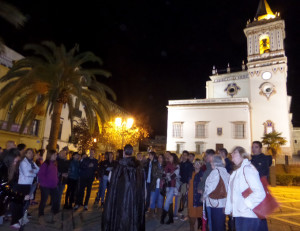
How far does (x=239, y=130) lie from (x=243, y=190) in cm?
3040

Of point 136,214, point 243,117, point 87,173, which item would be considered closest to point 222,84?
point 243,117

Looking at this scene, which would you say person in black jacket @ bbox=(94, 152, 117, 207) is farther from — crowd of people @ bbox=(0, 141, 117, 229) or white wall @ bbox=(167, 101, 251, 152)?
white wall @ bbox=(167, 101, 251, 152)

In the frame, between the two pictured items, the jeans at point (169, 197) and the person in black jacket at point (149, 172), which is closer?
the jeans at point (169, 197)

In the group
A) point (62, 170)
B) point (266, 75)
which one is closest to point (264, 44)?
point (266, 75)

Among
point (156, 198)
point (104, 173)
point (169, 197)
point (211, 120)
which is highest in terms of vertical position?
point (211, 120)

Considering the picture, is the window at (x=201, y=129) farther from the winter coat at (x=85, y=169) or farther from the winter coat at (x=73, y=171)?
the winter coat at (x=73, y=171)

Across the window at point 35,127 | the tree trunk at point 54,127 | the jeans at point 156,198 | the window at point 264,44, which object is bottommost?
the jeans at point 156,198

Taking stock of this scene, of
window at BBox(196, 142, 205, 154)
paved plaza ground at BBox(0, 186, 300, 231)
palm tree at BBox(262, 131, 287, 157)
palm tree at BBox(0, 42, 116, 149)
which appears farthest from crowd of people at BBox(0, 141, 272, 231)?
window at BBox(196, 142, 205, 154)

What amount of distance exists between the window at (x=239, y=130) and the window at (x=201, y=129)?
4091mm

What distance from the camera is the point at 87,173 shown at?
26.5ft

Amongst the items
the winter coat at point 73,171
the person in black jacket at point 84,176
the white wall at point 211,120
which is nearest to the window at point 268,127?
the white wall at point 211,120

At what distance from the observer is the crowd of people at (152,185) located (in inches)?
133

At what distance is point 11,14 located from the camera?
864cm

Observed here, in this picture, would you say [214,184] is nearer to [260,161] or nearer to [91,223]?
[260,161]
